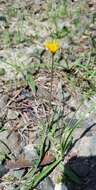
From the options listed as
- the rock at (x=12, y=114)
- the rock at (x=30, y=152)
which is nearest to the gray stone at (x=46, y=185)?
the rock at (x=30, y=152)

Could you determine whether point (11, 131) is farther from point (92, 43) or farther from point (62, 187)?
point (92, 43)

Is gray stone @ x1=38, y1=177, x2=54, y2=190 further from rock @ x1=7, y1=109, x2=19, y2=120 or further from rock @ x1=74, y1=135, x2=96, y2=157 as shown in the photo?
rock @ x1=7, y1=109, x2=19, y2=120

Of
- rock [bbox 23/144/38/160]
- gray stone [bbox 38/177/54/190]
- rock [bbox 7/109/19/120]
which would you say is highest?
rock [bbox 7/109/19/120]

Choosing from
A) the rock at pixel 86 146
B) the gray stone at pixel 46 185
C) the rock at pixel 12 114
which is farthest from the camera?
the rock at pixel 12 114

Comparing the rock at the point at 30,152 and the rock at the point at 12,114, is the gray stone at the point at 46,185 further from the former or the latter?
the rock at the point at 12,114

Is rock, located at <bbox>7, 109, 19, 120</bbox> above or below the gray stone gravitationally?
above

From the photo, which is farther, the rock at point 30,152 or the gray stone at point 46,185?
the rock at point 30,152

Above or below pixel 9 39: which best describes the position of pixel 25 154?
below

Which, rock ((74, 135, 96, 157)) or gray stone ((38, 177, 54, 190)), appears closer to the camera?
gray stone ((38, 177, 54, 190))

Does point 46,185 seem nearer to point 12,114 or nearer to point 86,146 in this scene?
point 86,146

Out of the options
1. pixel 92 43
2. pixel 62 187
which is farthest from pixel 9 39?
pixel 62 187

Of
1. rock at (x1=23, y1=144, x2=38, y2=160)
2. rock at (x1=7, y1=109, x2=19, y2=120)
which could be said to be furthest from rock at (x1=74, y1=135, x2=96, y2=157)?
rock at (x1=7, y1=109, x2=19, y2=120)
